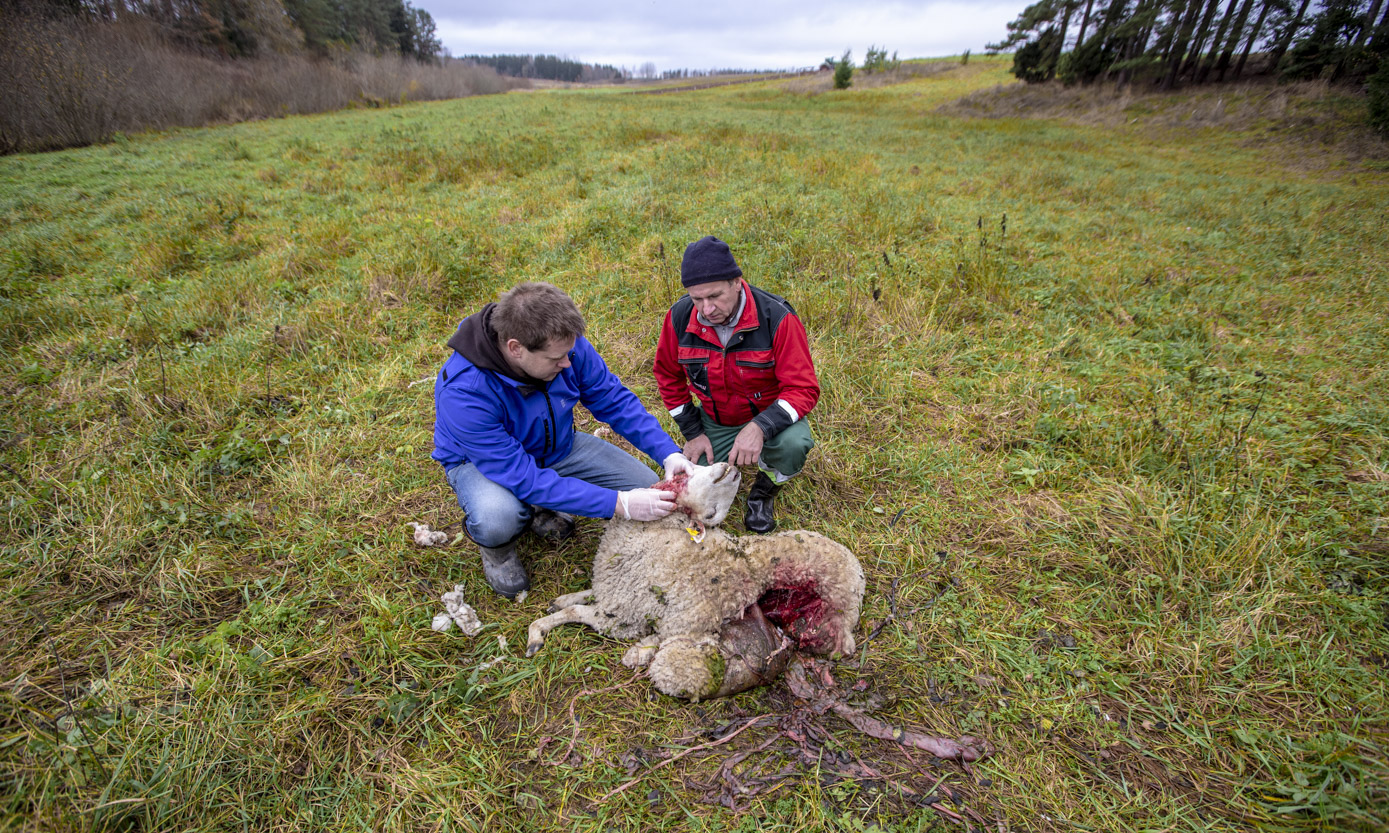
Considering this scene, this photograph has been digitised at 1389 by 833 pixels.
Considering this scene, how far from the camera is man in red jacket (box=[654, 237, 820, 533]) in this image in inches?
106

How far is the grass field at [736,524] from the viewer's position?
1.87 m

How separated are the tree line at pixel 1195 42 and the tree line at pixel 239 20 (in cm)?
3749

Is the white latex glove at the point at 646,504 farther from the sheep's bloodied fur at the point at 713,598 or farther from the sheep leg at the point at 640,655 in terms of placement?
the sheep leg at the point at 640,655

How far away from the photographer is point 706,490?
2.29m

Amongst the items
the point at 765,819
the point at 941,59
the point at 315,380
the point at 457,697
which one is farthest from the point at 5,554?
the point at 941,59

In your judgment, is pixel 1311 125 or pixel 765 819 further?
pixel 1311 125

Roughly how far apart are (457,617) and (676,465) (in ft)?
4.23

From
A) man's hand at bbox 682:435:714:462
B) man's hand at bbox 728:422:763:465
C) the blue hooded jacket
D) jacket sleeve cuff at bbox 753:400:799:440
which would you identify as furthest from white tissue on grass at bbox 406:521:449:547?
jacket sleeve cuff at bbox 753:400:799:440

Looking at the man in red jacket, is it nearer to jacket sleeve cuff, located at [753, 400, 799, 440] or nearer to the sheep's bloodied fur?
jacket sleeve cuff, located at [753, 400, 799, 440]

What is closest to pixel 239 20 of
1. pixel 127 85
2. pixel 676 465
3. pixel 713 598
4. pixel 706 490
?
pixel 127 85

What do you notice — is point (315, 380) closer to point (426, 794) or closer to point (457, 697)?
point (457, 697)

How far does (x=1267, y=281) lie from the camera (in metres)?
5.68

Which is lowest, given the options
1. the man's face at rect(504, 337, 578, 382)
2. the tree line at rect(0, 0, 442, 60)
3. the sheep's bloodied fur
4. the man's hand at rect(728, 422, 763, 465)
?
the sheep's bloodied fur

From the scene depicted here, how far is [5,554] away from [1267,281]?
1047 centimetres
